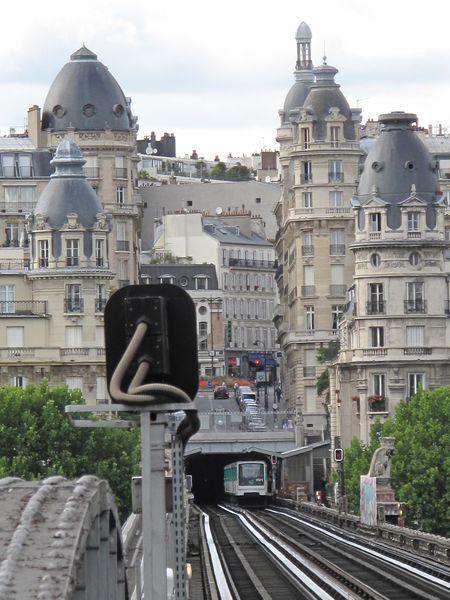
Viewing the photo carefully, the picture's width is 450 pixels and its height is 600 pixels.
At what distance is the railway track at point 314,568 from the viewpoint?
209 feet

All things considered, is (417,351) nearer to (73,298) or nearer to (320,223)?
(73,298)

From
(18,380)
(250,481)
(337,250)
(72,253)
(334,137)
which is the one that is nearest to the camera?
(18,380)

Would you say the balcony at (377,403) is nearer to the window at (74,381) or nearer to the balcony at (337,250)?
the window at (74,381)

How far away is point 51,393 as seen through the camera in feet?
418

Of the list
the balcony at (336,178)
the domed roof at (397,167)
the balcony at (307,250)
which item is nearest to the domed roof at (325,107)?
the balcony at (336,178)

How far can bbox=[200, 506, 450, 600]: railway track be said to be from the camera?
209 feet

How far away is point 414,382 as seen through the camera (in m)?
156

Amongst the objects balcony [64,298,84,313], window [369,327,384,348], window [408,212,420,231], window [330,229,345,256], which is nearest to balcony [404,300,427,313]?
window [369,327,384,348]

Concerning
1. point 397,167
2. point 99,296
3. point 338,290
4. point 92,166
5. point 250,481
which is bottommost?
point 250,481

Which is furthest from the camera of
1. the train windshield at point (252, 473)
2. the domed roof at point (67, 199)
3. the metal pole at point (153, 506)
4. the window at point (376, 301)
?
the window at point (376, 301)

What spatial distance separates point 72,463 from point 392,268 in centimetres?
4435

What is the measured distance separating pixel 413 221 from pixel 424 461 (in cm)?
4168

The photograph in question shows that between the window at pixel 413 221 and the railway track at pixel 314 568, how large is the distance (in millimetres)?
50467

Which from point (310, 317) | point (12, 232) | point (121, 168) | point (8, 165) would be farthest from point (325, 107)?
point (12, 232)
